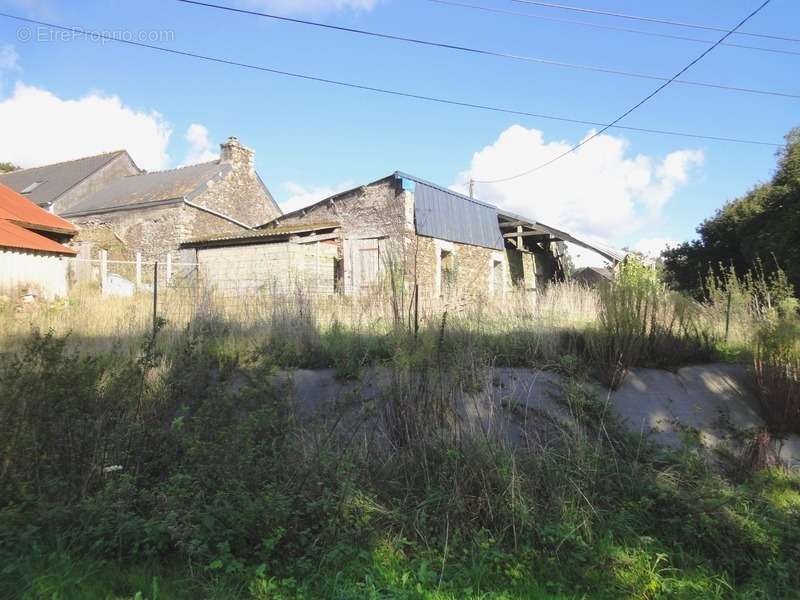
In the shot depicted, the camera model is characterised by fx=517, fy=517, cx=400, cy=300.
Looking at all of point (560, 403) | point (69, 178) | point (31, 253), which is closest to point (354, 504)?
point (560, 403)

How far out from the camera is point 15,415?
12.1ft

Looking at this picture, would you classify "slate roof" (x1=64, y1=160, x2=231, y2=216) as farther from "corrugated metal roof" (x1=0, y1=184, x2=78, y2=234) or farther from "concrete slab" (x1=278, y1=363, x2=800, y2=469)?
"concrete slab" (x1=278, y1=363, x2=800, y2=469)

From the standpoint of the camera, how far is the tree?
479 inches

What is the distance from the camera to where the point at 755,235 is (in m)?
13.5

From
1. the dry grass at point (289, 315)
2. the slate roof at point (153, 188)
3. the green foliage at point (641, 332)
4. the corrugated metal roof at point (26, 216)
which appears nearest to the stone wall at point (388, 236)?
the slate roof at point (153, 188)

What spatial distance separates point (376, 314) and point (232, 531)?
4906 millimetres

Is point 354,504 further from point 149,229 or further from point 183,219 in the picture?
point 149,229

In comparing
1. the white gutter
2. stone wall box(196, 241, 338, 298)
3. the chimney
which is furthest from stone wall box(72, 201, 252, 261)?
stone wall box(196, 241, 338, 298)

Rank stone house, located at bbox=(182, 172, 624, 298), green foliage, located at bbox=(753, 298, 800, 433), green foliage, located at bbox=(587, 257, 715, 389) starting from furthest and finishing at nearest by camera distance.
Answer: stone house, located at bbox=(182, 172, 624, 298)
green foliage, located at bbox=(587, 257, 715, 389)
green foliage, located at bbox=(753, 298, 800, 433)

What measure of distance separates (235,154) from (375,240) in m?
12.3

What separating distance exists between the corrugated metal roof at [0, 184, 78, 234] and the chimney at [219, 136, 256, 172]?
9.95 meters

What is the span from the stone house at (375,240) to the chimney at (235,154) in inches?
260

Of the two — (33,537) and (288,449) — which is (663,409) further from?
(33,537)

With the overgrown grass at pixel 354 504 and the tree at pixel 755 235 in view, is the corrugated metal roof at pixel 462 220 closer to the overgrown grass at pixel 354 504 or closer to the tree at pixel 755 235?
the tree at pixel 755 235
